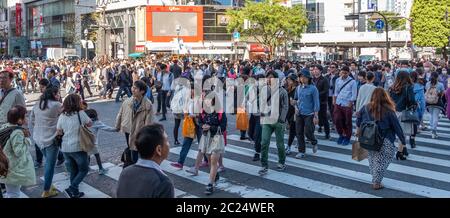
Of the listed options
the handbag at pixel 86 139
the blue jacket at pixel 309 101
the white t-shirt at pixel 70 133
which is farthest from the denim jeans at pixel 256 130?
the white t-shirt at pixel 70 133

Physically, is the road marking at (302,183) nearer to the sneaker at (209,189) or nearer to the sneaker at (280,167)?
the sneaker at (280,167)

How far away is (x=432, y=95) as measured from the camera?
12906 mm

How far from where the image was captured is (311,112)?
10.5m

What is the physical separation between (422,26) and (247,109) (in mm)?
41849

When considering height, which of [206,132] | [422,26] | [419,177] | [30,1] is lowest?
[419,177]

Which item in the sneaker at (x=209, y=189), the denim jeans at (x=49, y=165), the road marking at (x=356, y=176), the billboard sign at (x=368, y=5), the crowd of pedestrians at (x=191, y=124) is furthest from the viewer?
the billboard sign at (x=368, y=5)

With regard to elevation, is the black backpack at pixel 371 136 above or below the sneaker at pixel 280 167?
above

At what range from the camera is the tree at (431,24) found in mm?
47594

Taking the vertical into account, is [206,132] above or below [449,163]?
above

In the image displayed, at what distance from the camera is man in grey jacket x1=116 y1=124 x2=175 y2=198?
148 inches

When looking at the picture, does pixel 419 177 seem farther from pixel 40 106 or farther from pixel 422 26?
pixel 422 26

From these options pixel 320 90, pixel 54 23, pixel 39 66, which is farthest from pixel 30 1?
pixel 320 90

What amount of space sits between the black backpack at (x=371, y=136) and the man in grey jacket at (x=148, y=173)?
4.63 meters

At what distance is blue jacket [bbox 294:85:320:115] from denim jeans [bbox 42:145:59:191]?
4847 mm
